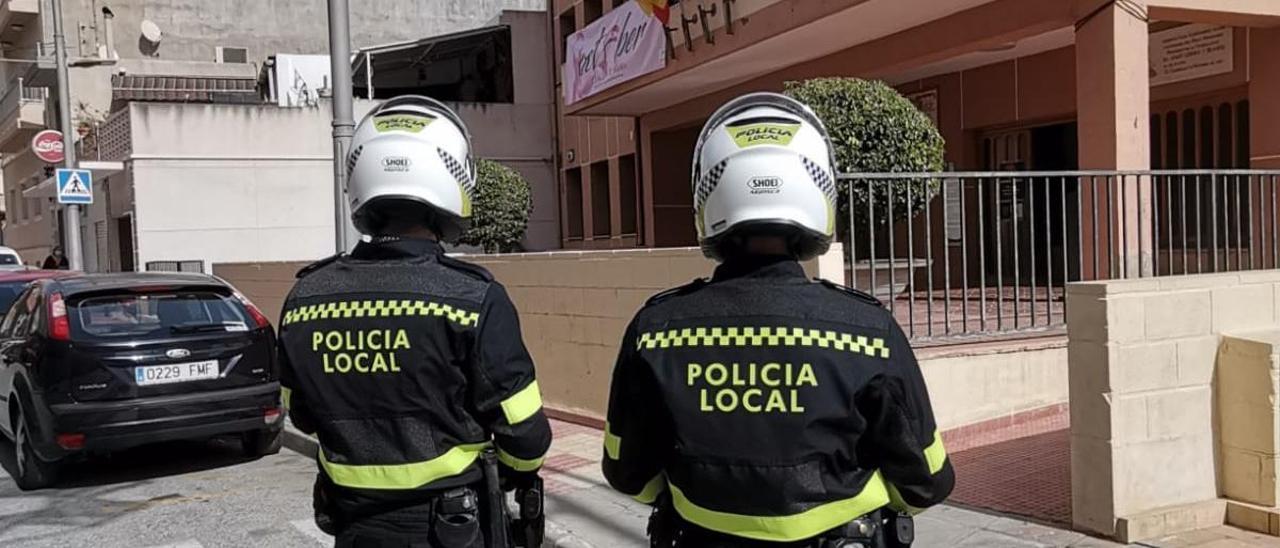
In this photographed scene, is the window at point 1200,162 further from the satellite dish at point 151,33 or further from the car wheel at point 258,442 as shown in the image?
the satellite dish at point 151,33

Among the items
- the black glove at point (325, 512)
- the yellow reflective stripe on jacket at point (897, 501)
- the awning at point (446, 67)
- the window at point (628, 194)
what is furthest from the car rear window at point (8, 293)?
the awning at point (446, 67)

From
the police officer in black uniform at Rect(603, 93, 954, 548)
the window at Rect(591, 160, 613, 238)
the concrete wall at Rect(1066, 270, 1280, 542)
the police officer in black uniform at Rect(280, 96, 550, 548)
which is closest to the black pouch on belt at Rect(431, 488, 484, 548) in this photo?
the police officer in black uniform at Rect(280, 96, 550, 548)

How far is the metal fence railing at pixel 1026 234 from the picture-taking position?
648 centimetres

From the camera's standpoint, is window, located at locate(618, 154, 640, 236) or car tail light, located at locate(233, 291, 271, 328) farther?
window, located at locate(618, 154, 640, 236)

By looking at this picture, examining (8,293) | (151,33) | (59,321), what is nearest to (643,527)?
(59,321)

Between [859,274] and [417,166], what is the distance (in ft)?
13.4

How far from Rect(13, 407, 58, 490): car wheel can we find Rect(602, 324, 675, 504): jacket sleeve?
251 inches

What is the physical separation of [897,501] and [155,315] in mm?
6633

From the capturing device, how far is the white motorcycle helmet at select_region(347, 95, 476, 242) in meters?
2.93

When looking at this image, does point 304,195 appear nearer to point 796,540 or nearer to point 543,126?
point 543,126

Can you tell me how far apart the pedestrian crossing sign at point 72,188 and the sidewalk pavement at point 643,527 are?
13243 mm

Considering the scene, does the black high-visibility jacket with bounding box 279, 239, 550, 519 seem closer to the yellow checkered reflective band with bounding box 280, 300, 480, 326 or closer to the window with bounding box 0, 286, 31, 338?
the yellow checkered reflective band with bounding box 280, 300, 480, 326

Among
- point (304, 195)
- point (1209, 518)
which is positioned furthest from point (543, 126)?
point (1209, 518)

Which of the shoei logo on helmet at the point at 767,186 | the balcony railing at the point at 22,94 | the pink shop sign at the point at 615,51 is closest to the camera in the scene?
the shoei logo on helmet at the point at 767,186
